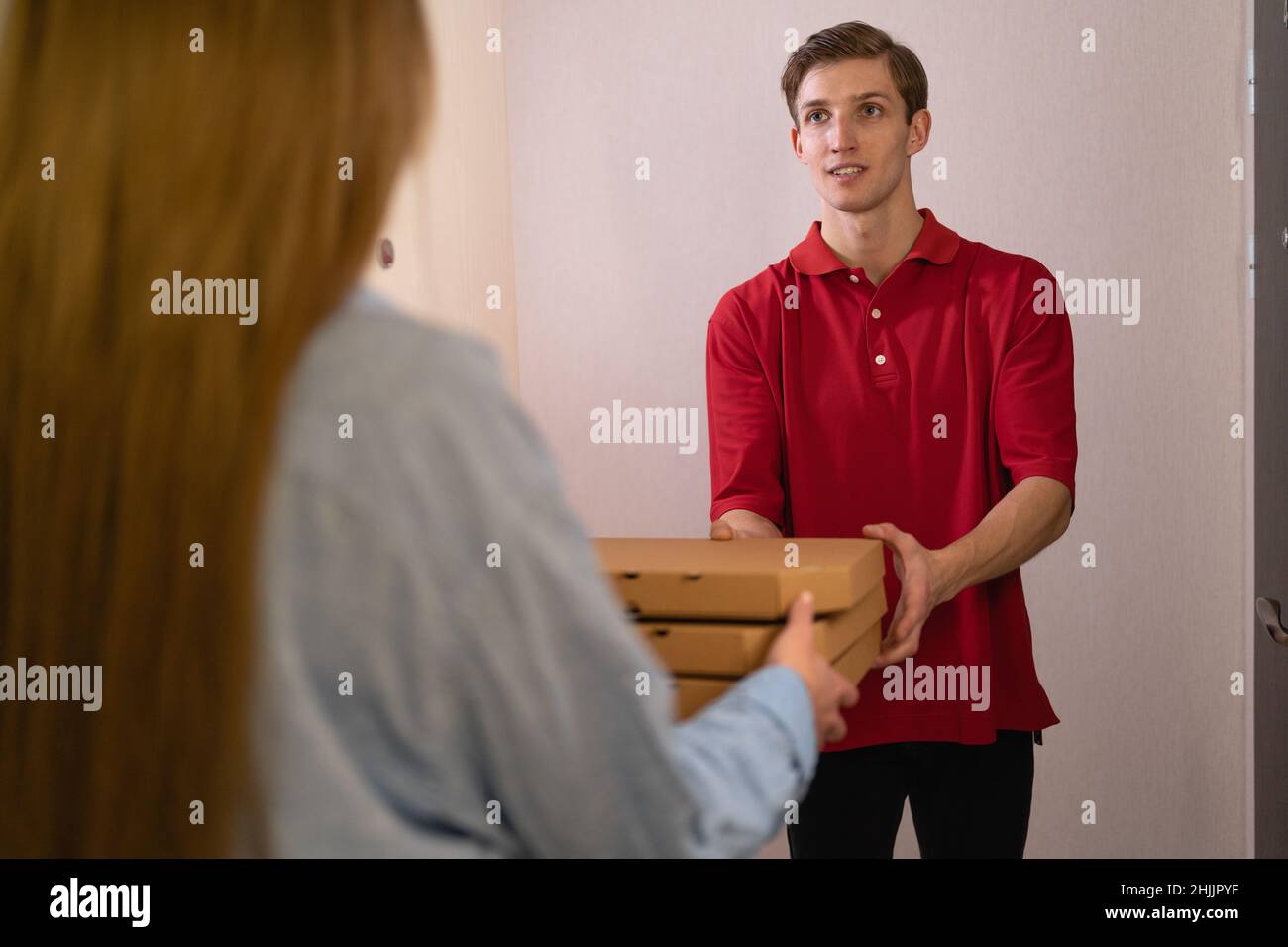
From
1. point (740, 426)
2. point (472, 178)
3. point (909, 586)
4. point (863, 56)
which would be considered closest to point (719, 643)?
point (909, 586)

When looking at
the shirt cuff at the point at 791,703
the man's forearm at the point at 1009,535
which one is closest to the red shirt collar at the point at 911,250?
the man's forearm at the point at 1009,535

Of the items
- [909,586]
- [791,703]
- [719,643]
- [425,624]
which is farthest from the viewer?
[909,586]

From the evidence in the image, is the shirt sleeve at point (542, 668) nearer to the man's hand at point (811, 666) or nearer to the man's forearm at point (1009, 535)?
the man's hand at point (811, 666)

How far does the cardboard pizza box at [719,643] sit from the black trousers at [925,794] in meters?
0.57

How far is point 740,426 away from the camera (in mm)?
1404

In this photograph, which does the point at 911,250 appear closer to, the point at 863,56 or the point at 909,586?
the point at 863,56

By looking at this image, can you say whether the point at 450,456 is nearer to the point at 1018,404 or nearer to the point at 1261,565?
the point at 1018,404

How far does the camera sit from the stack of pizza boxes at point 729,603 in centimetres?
84

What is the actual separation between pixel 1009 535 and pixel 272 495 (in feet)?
3.40

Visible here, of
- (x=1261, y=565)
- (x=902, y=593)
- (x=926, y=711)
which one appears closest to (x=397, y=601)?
(x=902, y=593)

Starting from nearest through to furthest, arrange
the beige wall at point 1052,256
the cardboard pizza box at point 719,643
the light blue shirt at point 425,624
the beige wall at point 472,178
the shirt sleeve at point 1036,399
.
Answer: the light blue shirt at point 425,624, the cardboard pizza box at point 719,643, the shirt sleeve at point 1036,399, the beige wall at point 1052,256, the beige wall at point 472,178

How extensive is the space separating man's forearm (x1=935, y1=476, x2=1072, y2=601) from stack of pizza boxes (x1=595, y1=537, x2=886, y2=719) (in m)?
0.31

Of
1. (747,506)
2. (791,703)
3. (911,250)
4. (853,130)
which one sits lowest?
(791,703)

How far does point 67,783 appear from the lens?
60 cm
